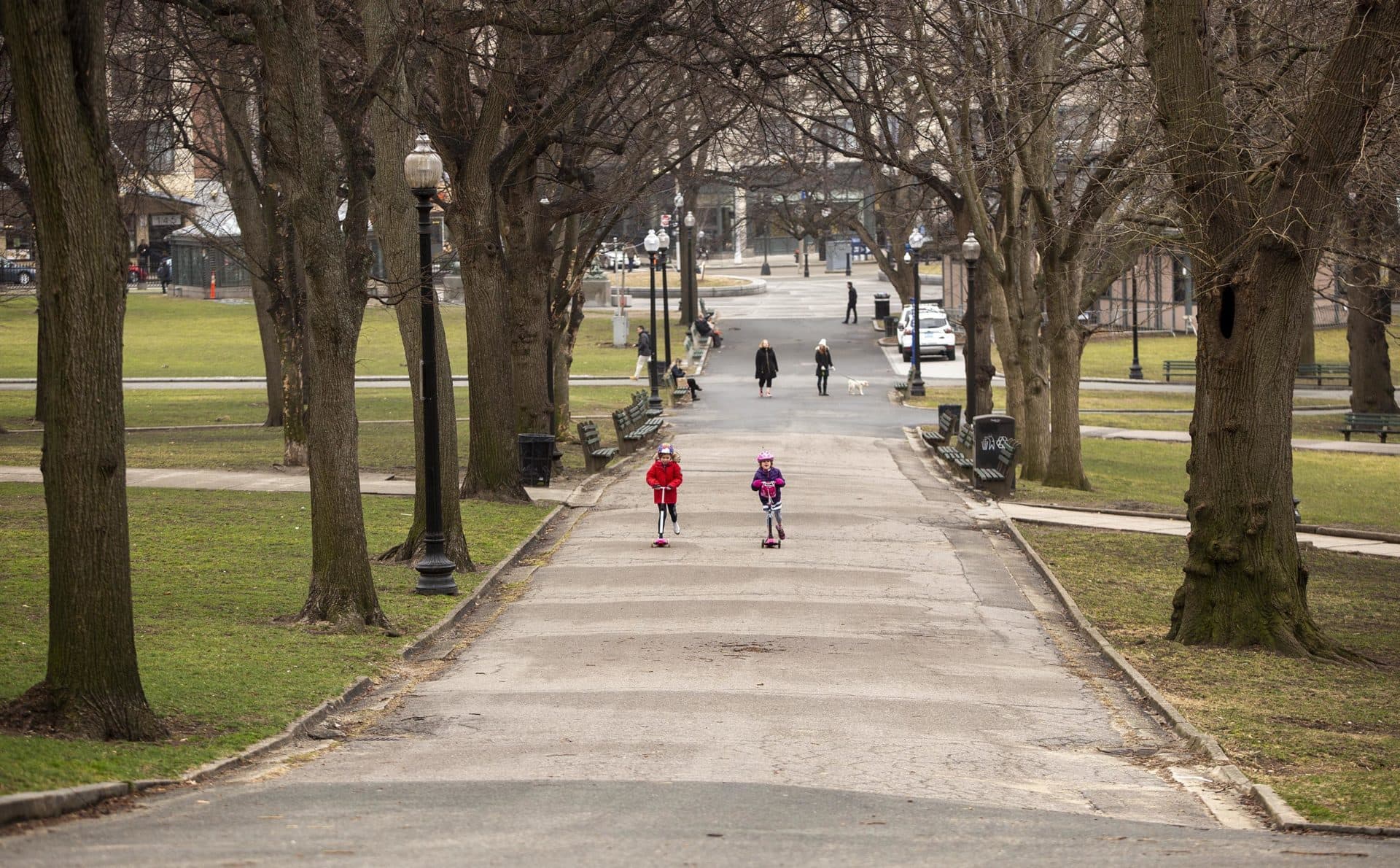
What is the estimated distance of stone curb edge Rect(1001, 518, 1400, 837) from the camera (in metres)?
8.40

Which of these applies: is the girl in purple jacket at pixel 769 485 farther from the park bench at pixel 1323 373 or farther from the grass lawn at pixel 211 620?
the park bench at pixel 1323 373

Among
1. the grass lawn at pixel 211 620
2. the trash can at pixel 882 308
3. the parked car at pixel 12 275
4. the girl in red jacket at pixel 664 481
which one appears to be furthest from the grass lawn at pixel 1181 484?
the trash can at pixel 882 308

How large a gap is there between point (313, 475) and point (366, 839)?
24.2 feet

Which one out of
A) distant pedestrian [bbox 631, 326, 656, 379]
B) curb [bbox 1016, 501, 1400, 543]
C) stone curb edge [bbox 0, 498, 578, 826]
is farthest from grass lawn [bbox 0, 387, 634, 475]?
stone curb edge [bbox 0, 498, 578, 826]

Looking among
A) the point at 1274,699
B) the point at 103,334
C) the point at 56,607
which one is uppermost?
the point at 103,334

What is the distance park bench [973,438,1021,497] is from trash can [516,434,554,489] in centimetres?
738

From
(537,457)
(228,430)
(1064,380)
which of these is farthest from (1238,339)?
(228,430)

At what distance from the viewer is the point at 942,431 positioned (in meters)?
35.4

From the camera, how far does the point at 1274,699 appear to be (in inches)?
476

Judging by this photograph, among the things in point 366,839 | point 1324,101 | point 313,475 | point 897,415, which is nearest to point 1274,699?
point 1324,101

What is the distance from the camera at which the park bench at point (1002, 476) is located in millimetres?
26641

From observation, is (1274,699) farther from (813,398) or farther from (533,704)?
(813,398)

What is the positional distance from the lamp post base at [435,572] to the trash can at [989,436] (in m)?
14.1

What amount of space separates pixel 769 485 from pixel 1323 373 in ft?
141
